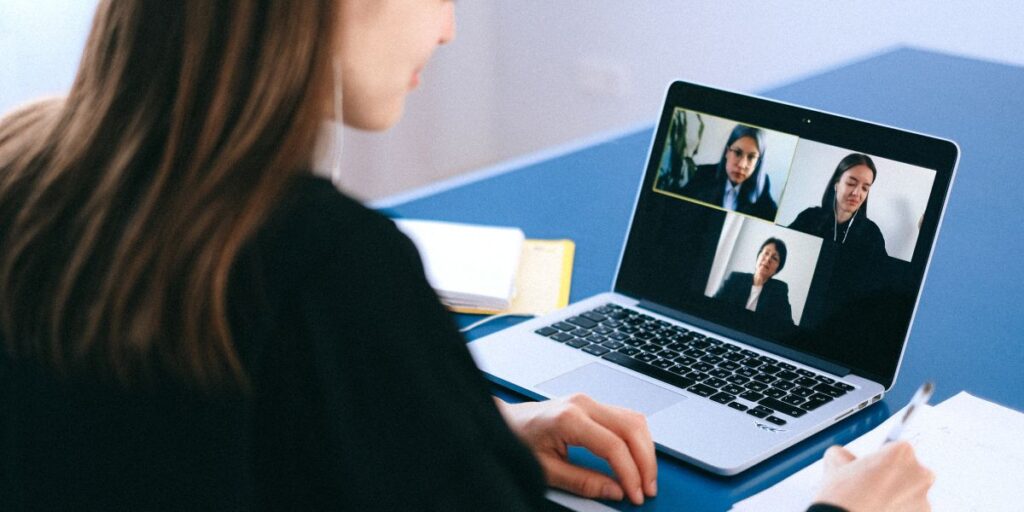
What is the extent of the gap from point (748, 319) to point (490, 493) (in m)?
0.53

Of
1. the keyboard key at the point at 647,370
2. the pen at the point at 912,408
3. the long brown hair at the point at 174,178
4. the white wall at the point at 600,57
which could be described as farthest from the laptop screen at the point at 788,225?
the white wall at the point at 600,57

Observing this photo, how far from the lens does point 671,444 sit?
1.00 m

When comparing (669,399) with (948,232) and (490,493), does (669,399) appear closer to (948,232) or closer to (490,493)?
(490,493)

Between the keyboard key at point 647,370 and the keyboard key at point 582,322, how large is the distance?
0.07m

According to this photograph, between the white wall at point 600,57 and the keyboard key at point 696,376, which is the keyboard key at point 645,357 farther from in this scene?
the white wall at point 600,57

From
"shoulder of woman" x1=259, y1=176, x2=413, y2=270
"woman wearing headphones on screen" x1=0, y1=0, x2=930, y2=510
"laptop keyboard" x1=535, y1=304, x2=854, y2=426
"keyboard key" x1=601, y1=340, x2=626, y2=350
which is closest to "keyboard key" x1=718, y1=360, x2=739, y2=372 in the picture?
"laptop keyboard" x1=535, y1=304, x2=854, y2=426

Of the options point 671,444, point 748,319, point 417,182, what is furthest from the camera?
point 417,182

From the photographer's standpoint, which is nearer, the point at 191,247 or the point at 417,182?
the point at 191,247

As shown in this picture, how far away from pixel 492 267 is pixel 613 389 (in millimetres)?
310

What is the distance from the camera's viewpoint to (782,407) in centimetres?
106

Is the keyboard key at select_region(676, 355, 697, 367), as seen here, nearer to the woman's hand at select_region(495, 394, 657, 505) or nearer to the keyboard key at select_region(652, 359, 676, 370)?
the keyboard key at select_region(652, 359, 676, 370)

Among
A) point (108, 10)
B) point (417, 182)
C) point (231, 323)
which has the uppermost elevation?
point (108, 10)

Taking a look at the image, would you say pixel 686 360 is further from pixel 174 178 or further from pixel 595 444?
pixel 174 178

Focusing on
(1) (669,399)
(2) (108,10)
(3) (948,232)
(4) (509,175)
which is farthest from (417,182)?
(2) (108,10)
